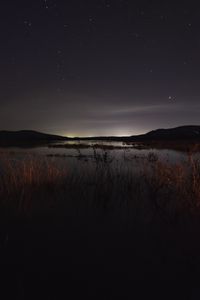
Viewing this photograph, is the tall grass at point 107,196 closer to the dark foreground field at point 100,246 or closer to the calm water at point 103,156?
the dark foreground field at point 100,246

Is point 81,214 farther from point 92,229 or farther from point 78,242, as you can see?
point 78,242

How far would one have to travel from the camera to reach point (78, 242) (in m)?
3.47

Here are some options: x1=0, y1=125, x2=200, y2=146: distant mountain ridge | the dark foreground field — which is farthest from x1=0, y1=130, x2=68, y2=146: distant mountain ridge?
the dark foreground field

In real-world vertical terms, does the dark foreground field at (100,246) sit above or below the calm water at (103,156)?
below

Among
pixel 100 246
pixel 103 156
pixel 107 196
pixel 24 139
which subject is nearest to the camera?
pixel 100 246

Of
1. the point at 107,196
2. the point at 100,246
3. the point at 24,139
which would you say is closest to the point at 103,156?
the point at 107,196

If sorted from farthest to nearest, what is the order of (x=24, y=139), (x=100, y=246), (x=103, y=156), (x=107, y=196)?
(x=24, y=139) → (x=103, y=156) → (x=107, y=196) → (x=100, y=246)

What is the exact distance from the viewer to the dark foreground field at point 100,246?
8.19ft

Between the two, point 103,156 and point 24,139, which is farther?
point 24,139

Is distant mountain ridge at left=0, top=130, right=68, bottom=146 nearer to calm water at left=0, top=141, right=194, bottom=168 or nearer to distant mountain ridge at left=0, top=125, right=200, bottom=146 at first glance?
distant mountain ridge at left=0, top=125, right=200, bottom=146

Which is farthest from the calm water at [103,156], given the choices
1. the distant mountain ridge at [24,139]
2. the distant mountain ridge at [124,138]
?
the distant mountain ridge at [24,139]

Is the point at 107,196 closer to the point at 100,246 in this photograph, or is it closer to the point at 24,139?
the point at 100,246

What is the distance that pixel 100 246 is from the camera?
11.0 feet

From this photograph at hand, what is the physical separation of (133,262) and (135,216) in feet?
5.48
